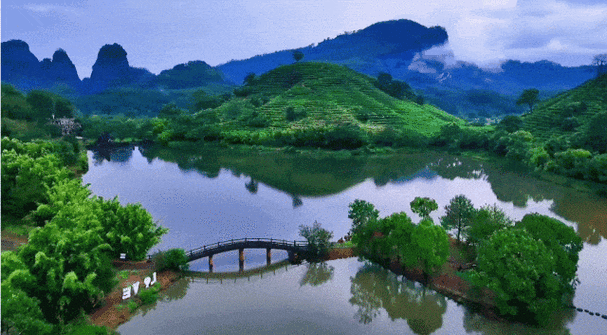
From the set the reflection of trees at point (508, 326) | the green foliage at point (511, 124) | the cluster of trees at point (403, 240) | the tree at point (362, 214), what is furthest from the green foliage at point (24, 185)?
the green foliage at point (511, 124)

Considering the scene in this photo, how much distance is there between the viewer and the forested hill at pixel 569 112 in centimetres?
8750

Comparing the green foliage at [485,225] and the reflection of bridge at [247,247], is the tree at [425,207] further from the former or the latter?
the reflection of bridge at [247,247]

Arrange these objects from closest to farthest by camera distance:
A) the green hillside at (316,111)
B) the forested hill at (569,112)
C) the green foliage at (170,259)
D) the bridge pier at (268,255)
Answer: the green foliage at (170,259) < the bridge pier at (268,255) < the forested hill at (569,112) < the green hillside at (316,111)

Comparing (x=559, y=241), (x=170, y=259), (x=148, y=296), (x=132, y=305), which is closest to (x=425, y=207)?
(x=559, y=241)

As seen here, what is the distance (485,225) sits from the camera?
31438mm

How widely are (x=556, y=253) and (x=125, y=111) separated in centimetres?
18815

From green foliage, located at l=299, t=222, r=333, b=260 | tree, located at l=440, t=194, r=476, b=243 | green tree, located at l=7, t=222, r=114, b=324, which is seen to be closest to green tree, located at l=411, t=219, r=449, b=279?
tree, located at l=440, t=194, r=476, b=243

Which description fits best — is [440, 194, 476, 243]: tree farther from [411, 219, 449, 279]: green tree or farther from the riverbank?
the riverbank

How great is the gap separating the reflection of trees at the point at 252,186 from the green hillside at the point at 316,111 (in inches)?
1350

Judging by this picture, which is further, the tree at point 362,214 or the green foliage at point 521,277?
the tree at point 362,214

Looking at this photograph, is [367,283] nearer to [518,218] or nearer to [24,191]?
[518,218]

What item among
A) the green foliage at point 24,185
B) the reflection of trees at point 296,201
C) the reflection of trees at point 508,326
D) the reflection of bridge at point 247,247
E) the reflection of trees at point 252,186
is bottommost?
the reflection of trees at point 508,326

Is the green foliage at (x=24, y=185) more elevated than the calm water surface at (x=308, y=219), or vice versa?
the green foliage at (x=24, y=185)

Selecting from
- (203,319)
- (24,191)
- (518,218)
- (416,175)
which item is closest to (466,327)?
(203,319)
